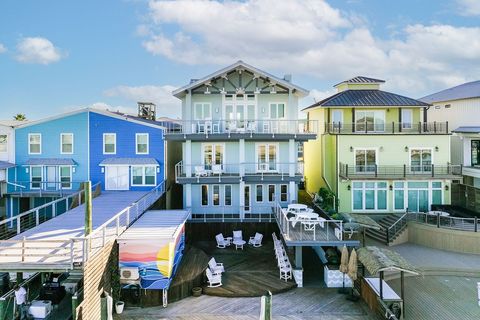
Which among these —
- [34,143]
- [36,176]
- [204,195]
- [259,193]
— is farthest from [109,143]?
[259,193]

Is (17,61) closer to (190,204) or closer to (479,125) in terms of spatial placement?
(190,204)

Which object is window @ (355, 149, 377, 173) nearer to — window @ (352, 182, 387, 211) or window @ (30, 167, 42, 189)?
window @ (352, 182, 387, 211)

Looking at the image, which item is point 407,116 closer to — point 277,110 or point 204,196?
point 277,110

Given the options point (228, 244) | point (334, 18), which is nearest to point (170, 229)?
point (228, 244)

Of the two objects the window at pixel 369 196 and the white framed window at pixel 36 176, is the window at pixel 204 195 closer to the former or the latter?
the window at pixel 369 196

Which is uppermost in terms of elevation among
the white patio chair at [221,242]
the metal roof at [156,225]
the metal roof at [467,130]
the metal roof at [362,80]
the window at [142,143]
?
the metal roof at [362,80]

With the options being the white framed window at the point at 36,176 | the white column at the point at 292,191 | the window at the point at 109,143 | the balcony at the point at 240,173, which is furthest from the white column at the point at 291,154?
the white framed window at the point at 36,176

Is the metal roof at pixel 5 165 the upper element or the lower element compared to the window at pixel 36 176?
upper
